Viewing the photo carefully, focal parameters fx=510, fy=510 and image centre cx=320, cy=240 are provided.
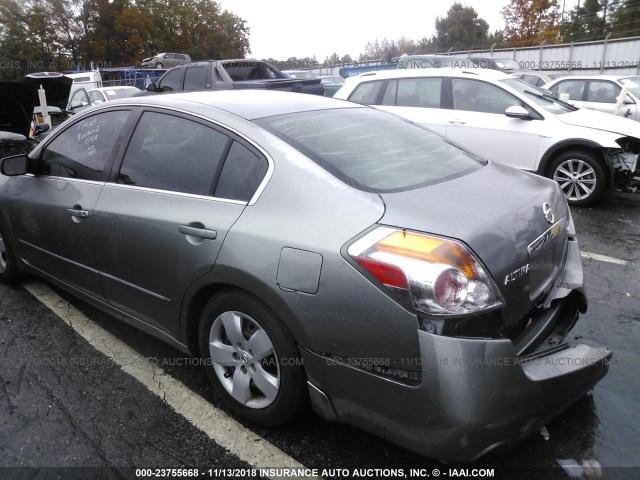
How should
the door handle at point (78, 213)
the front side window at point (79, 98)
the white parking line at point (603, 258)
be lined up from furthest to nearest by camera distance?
the front side window at point (79, 98)
the white parking line at point (603, 258)
the door handle at point (78, 213)

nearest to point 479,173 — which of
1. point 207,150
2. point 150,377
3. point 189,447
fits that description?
point 207,150

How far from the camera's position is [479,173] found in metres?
2.67

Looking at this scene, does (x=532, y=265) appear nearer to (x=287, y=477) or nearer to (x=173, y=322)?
(x=287, y=477)

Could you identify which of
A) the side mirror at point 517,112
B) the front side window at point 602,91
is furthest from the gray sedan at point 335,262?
the front side window at point 602,91

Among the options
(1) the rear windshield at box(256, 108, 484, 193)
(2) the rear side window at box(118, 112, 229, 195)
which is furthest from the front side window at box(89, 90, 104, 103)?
(1) the rear windshield at box(256, 108, 484, 193)

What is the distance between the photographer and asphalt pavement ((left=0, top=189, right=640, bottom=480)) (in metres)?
2.22

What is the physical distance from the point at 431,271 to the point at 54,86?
1230cm

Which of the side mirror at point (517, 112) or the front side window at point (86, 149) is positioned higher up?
the front side window at point (86, 149)

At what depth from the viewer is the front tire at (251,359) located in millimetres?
2213

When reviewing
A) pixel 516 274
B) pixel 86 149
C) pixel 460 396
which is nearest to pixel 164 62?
pixel 86 149

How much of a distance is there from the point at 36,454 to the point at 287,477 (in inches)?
46.8

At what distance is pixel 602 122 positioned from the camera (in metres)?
6.33

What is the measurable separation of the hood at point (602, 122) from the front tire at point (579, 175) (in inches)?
14.0

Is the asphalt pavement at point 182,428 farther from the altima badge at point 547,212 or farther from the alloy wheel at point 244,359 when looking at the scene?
the altima badge at point 547,212
